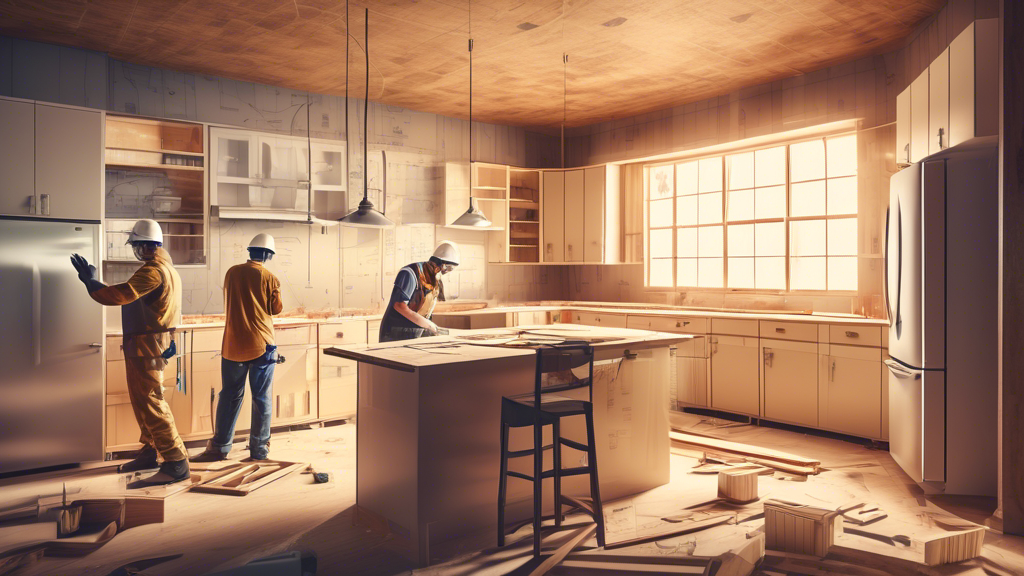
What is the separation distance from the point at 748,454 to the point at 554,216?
3934 millimetres

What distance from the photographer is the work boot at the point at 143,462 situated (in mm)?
4312

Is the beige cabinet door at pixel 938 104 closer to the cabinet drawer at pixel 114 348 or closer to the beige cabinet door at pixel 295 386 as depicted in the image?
the beige cabinet door at pixel 295 386

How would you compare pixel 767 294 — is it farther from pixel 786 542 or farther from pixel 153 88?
pixel 153 88

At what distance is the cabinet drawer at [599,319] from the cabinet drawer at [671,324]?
16 cm

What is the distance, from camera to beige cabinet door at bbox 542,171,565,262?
7.59 meters

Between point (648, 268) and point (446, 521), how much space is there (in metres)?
4.83

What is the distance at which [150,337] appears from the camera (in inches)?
161

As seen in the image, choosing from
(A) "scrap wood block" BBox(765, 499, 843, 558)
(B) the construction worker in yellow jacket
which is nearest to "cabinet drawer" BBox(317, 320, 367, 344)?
(B) the construction worker in yellow jacket

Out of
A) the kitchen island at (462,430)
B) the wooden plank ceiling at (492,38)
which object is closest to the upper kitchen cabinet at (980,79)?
the wooden plank ceiling at (492,38)

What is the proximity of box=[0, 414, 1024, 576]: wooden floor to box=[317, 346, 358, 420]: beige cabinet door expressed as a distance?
0.94 meters

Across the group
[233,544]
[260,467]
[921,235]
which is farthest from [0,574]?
[921,235]

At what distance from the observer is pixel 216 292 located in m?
5.62

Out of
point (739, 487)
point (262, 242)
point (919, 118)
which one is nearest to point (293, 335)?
point (262, 242)

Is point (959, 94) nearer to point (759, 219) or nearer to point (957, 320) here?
point (957, 320)
